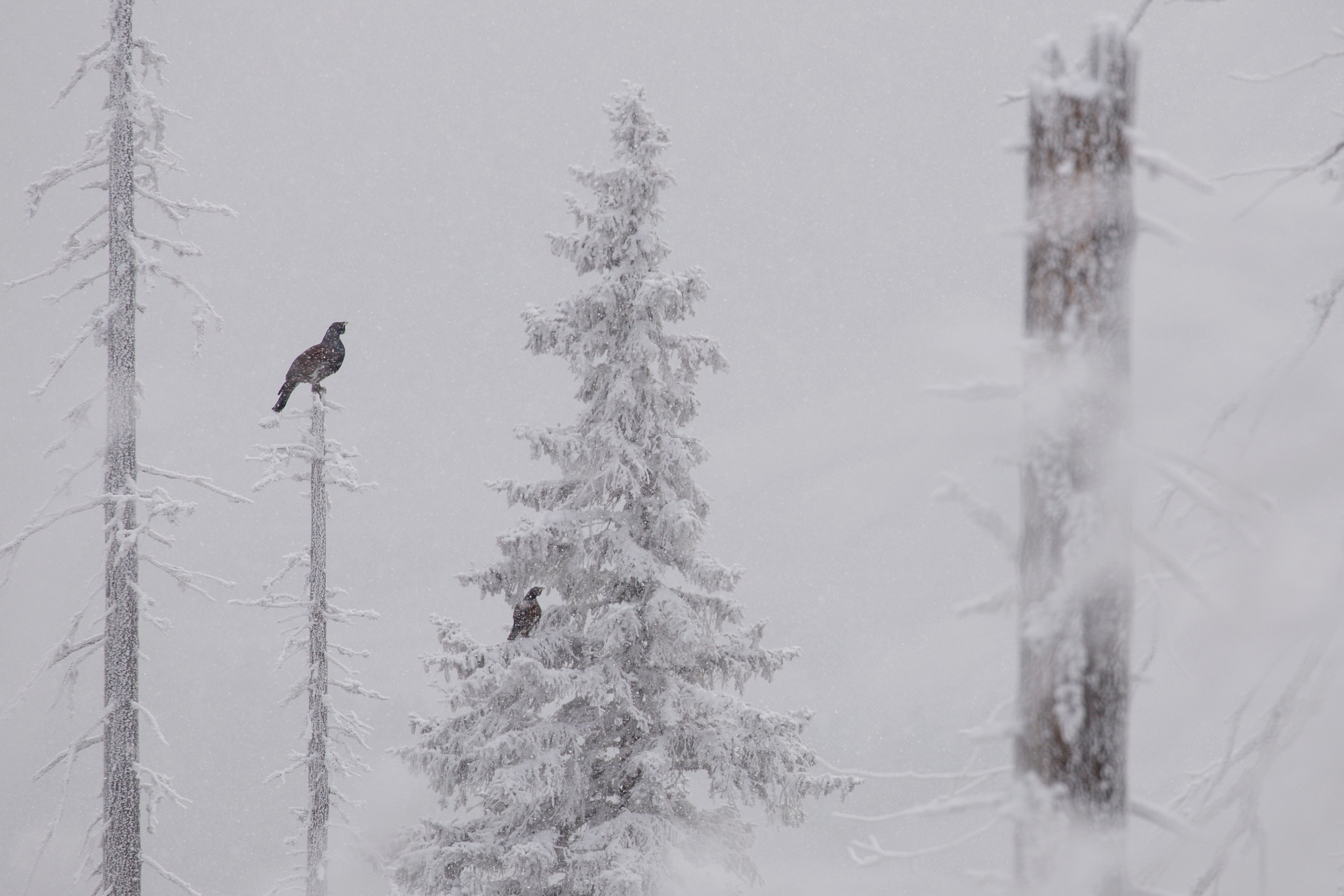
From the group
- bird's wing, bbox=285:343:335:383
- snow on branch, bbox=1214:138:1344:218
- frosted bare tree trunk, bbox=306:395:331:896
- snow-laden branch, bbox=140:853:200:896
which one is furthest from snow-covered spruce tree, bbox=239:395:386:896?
snow on branch, bbox=1214:138:1344:218

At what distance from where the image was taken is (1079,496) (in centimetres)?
337

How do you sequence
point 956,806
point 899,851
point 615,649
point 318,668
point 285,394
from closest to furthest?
point 956,806 → point 899,851 → point 615,649 → point 285,394 → point 318,668

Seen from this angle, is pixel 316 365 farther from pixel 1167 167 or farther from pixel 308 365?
pixel 1167 167

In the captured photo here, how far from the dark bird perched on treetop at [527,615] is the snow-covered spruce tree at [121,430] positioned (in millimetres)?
3002

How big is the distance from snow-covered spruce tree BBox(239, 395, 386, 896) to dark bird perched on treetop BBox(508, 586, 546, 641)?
10.4 feet

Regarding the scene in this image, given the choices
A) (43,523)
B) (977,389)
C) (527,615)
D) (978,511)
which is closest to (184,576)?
(43,523)

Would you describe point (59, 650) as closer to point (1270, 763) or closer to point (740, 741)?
point (740, 741)

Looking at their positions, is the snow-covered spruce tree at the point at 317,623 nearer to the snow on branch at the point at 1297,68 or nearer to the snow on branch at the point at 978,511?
the snow on branch at the point at 978,511

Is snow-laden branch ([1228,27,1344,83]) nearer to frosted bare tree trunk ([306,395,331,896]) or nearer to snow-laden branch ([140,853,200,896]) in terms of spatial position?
frosted bare tree trunk ([306,395,331,896])

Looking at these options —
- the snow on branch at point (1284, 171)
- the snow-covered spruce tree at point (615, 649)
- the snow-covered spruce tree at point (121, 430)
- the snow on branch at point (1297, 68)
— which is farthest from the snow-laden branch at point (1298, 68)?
the snow-covered spruce tree at point (121, 430)

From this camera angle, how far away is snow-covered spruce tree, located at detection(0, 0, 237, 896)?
904cm

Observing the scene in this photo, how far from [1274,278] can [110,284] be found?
9.59 meters

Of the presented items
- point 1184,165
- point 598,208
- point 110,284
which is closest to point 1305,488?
point 1184,165

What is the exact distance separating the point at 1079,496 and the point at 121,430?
8.92 m
